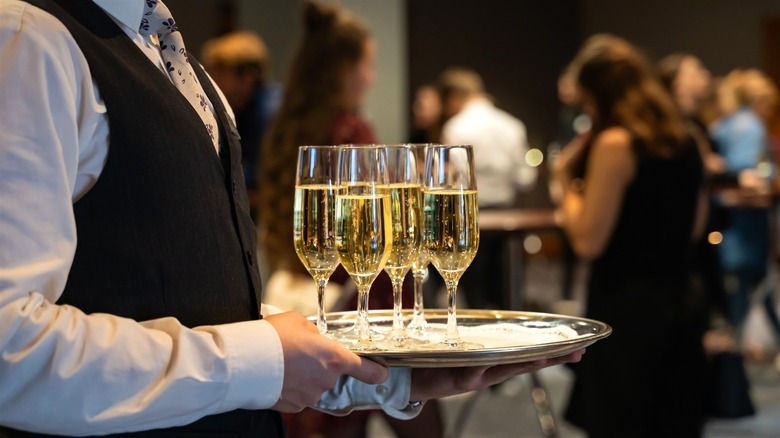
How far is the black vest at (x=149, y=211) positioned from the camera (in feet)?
3.23

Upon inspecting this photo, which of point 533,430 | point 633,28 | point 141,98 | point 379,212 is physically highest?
point 633,28

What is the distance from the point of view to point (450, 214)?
1223 mm

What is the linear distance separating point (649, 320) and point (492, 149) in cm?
288

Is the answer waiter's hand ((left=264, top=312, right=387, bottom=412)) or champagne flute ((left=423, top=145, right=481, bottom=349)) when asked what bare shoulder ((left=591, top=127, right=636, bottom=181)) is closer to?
champagne flute ((left=423, top=145, right=481, bottom=349))

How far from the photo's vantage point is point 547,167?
36.1 feet

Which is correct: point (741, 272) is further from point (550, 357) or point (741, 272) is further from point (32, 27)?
point (32, 27)

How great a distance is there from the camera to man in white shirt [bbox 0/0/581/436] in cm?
89

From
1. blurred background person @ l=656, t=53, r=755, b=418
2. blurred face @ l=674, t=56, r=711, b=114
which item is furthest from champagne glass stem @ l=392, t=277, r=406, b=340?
blurred face @ l=674, t=56, r=711, b=114

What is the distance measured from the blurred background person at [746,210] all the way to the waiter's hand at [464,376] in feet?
13.6

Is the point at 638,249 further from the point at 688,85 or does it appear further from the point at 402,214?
the point at 688,85

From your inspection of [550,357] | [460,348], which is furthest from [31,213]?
[550,357]

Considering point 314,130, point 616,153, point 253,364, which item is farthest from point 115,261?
point 616,153

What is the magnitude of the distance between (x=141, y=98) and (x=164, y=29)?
157 mm

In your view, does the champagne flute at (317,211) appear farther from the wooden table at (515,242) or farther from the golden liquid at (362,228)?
the wooden table at (515,242)
